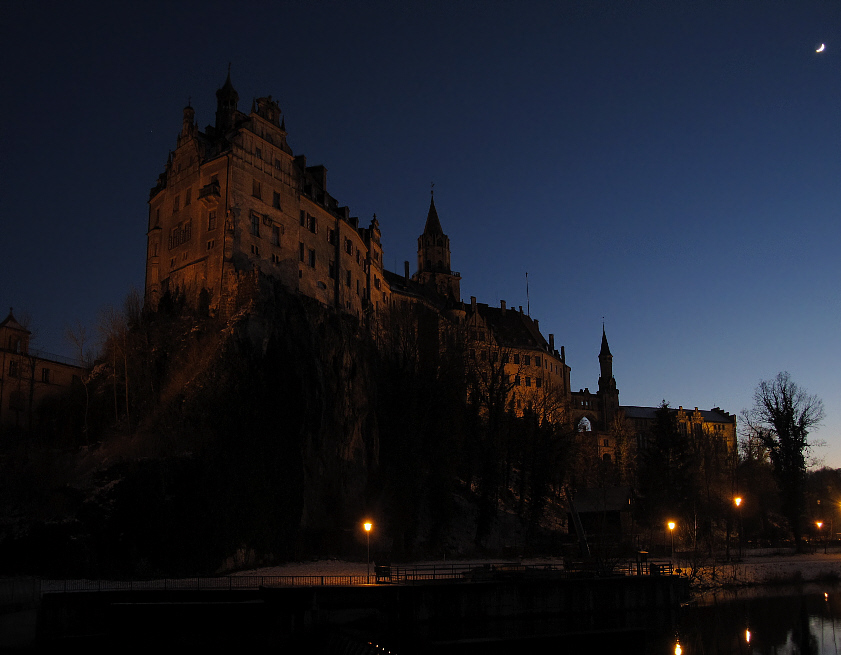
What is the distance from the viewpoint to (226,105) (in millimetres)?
67000

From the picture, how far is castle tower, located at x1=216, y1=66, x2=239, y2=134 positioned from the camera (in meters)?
66.3

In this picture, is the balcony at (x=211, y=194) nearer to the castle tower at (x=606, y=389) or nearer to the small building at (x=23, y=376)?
the small building at (x=23, y=376)

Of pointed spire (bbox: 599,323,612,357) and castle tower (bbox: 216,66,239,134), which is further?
pointed spire (bbox: 599,323,612,357)

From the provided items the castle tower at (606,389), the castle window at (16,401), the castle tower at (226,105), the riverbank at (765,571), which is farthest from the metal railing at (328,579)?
the castle tower at (606,389)

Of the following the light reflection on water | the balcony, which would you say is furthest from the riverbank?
the balcony

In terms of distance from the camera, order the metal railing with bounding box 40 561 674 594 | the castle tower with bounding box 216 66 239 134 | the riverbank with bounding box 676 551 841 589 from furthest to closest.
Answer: the castle tower with bounding box 216 66 239 134
the riverbank with bounding box 676 551 841 589
the metal railing with bounding box 40 561 674 594

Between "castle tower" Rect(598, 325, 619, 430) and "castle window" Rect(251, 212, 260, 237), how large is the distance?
92.1m

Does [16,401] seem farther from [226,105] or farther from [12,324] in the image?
[226,105]

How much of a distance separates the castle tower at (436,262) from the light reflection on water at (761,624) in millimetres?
79049

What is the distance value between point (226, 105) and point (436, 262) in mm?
64610

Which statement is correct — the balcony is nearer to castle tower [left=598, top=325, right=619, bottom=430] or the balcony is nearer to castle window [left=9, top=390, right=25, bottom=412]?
castle window [left=9, top=390, right=25, bottom=412]

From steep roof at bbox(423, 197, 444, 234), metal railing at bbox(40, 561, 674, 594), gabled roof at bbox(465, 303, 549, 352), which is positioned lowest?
metal railing at bbox(40, 561, 674, 594)

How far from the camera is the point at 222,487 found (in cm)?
4469

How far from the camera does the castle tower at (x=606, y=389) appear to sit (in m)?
138
